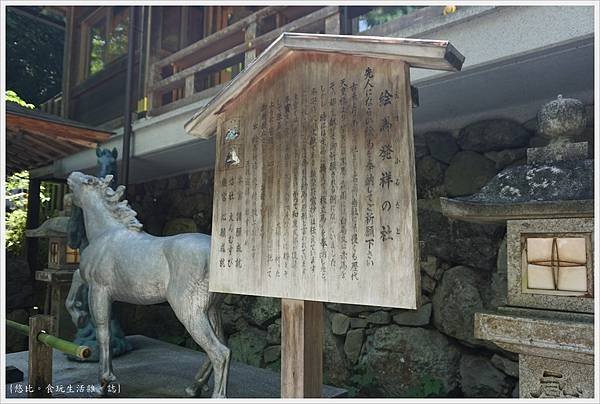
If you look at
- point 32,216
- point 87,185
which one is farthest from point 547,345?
point 32,216

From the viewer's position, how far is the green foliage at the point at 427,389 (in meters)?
3.94

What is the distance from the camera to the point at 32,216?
779cm

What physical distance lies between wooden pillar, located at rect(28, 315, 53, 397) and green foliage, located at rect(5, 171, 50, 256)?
583 cm

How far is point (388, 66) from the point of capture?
2213 mm

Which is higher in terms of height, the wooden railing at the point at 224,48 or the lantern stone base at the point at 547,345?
the wooden railing at the point at 224,48

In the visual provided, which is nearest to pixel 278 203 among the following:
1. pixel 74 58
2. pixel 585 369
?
pixel 585 369

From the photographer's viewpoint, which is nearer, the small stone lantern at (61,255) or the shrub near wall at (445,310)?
the shrub near wall at (445,310)

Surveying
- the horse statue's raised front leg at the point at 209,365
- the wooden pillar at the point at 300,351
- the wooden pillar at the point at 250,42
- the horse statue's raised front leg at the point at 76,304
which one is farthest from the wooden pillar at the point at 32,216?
the wooden pillar at the point at 300,351

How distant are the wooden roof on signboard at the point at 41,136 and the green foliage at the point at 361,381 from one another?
3969 millimetres

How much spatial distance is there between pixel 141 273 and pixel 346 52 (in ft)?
7.88

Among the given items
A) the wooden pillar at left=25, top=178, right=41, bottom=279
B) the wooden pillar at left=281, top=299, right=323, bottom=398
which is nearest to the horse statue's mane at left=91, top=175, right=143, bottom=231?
the wooden pillar at left=281, top=299, right=323, bottom=398

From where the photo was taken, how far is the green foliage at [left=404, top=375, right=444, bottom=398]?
3.94m

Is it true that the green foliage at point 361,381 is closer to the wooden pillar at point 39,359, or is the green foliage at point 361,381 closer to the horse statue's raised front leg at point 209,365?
the horse statue's raised front leg at point 209,365

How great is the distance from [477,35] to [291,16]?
3.69 m
